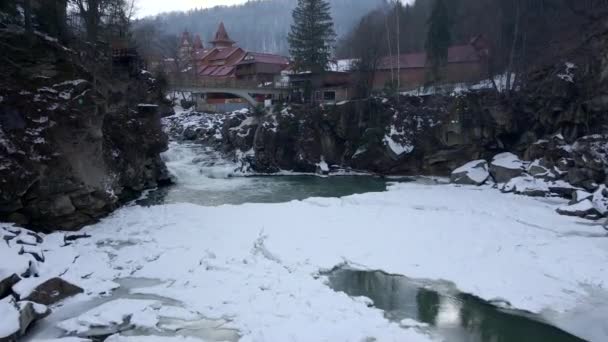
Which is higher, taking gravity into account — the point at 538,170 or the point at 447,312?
the point at 538,170

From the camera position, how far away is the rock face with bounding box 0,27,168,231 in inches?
502

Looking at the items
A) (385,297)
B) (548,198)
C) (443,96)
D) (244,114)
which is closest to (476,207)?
(548,198)

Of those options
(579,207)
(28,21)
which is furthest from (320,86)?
(28,21)

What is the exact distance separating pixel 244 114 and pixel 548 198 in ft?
81.1

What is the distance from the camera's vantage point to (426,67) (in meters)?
35.5

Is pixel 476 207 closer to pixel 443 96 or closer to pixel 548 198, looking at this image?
pixel 548 198

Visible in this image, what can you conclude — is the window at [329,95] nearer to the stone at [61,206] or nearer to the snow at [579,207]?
the snow at [579,207]

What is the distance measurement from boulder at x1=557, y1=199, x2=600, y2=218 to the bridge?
26.4 m

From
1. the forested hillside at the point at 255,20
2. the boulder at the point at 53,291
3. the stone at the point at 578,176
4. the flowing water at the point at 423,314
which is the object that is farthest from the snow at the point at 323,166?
the forested hillside at the point at 255,20

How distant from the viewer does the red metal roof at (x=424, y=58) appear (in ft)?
114

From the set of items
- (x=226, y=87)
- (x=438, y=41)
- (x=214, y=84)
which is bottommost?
(x=226, y=87)

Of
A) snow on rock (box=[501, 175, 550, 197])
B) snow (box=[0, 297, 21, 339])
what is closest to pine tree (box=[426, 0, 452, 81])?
snow on rock (box=[501, 175, 550, 197])

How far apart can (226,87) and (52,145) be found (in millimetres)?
24460

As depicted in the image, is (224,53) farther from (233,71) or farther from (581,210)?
(581,210)
